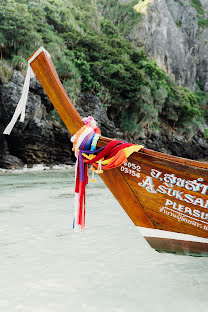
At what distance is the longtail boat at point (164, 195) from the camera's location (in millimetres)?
1825

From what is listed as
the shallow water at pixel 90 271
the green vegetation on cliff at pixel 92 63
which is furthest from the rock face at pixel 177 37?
the shallow water at pixel 90 271

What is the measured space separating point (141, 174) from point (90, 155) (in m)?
0.47

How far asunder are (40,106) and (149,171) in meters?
10.3

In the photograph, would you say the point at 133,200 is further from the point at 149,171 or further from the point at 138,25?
the point at 138,25

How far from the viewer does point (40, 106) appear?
449 inches

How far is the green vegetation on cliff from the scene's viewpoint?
11.6 meters

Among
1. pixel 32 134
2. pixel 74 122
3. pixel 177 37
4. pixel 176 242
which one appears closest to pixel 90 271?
pixel 176 242

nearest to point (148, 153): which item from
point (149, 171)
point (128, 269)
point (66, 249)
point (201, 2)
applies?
point (149, 171)

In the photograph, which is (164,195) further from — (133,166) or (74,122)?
(74,122)

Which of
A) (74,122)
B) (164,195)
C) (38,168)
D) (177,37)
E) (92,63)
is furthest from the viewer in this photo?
(177,37)

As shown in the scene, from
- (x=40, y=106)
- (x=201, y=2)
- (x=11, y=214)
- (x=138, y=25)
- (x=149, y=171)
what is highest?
(x=201, y=2)

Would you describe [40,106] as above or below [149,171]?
above

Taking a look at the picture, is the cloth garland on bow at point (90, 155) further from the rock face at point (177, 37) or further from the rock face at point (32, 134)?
the rock face at point (177, 37)

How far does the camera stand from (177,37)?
29.9m
